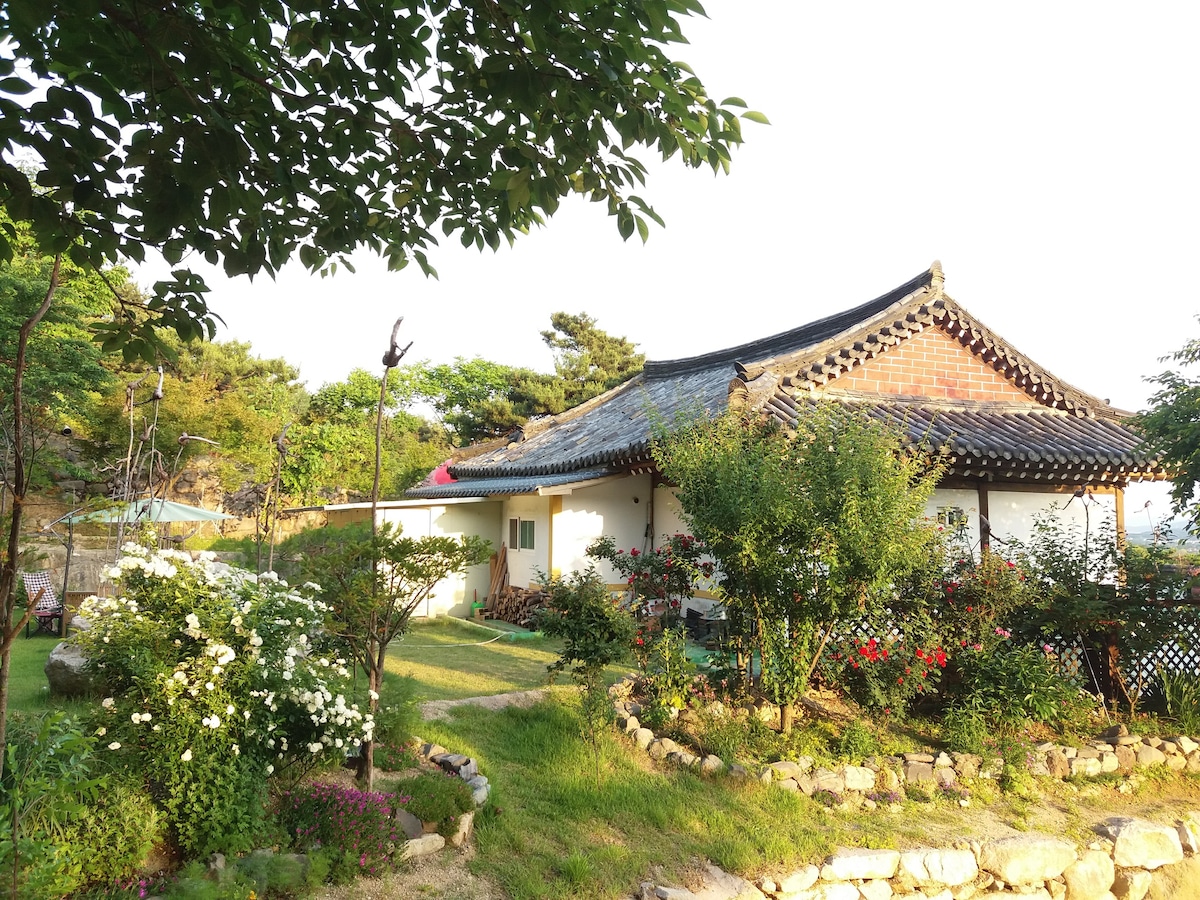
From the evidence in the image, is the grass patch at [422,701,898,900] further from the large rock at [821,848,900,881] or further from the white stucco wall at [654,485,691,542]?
the white stucco wall at [654,485,691,542]

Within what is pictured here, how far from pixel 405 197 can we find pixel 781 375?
7397 mm

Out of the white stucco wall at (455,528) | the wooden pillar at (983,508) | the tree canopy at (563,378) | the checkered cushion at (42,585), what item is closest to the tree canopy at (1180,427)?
the wooden pillar at (983,508)

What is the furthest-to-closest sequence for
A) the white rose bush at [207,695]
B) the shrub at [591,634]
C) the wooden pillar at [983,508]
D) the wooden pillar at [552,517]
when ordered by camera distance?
→ the wooden pillar at [552,517] → the wooden pillar at [983,508] → the shrub at [591,634] → the white rose bush at [207,695]

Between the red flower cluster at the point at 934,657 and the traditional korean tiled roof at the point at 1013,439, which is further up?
the traditional korean tiled roof at the point at 1013,439

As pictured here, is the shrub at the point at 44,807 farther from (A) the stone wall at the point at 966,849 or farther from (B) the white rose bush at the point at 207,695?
(A) the stone wall at the point at 966,849

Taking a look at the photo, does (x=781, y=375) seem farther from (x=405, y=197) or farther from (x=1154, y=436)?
(x=405, y=197)

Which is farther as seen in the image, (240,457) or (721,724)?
(240,457)

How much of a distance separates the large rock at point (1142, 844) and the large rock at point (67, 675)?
7.39m

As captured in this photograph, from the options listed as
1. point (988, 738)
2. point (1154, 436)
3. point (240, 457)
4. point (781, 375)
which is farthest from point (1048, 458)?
point (240, 457)

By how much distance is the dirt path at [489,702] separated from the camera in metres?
6.59

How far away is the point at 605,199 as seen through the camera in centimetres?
316

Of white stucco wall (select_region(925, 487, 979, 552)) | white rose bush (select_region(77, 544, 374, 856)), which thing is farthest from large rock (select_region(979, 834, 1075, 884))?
white stucco wall (select_region(925, 487, 979, 552))

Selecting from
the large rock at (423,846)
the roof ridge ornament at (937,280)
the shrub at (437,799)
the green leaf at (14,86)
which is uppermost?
the roof ridge ornament at (937,280)

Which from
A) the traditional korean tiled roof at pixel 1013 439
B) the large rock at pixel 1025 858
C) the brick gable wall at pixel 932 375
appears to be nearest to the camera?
the large rock at pixel 1025 858
